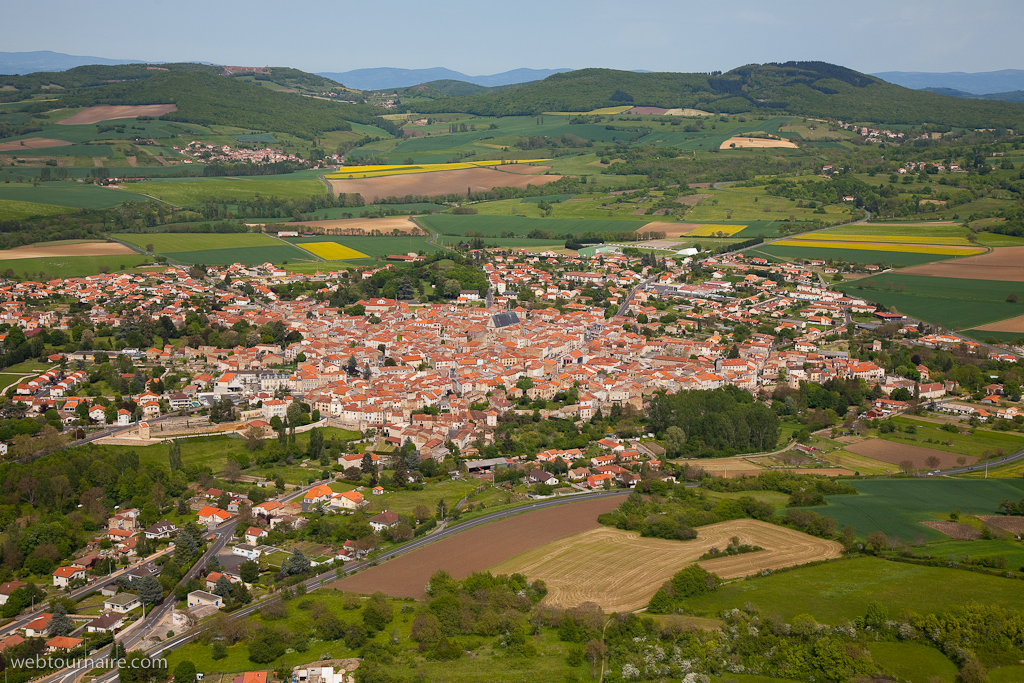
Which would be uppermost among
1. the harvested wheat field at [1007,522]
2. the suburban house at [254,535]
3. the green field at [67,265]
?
the green field at [67,265]

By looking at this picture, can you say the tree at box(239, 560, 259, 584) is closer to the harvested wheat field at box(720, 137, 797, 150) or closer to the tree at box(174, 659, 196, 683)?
the tree at box(174, 659, 196, 683)

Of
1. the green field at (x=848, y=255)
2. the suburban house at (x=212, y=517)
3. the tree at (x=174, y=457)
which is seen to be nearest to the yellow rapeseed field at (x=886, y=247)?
the green field at (x=848, y=255)

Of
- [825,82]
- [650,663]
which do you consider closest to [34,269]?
[650,663]

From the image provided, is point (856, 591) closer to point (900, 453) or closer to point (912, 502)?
point (912, 502)

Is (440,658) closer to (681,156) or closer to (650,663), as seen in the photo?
(650,663)

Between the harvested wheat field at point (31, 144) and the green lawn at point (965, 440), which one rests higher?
the harvested wheat field at point (31, 144)

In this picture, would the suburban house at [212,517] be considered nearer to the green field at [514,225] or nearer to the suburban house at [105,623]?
the suburban house at [105,623]

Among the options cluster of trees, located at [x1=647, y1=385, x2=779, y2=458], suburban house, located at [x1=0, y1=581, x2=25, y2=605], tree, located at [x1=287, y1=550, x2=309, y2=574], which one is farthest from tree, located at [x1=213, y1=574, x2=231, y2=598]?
cluster of trees, located at [x1=647, y1=385, x2=779, y2=458]
